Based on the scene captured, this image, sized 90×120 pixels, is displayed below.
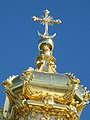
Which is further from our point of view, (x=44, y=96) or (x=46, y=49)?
(x=46, y=49)

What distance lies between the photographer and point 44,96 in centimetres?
1620

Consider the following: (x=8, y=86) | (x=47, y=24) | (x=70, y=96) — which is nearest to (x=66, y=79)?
(x=70, y=96)

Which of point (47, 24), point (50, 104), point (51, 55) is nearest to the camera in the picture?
point (50, 104)

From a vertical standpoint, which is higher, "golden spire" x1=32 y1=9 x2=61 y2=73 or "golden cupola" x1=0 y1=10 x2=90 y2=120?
"golden spire" x1=32 y1=9 x2=61 y2=73

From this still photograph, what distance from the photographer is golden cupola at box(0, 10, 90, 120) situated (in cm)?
1614

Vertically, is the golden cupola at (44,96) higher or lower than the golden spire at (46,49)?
lower

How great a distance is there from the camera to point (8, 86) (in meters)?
16.6

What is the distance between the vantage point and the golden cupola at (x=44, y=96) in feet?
53.0

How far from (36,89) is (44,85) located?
11.2 inches

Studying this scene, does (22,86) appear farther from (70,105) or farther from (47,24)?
(47,24)

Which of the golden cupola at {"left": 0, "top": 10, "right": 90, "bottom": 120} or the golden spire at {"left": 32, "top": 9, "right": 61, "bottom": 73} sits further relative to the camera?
the golden spire at {"left": 32, "top": 9, "right": 61, "bottom": 73}

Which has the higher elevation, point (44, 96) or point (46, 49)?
point (46, 49)

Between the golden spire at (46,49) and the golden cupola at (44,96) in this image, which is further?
the golden spire at (46,49)

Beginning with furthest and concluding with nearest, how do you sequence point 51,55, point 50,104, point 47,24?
point 47,24
point 51,55
point 50,104
